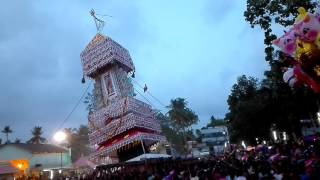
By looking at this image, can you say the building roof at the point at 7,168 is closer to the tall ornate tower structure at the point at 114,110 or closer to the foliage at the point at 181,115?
the tall ornate tower structure at the point at 114,110

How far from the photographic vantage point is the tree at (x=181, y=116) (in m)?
86.6

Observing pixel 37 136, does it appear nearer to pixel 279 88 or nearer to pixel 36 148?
pixel 36 148

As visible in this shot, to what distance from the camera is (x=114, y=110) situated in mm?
29016

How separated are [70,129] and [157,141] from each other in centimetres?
7798

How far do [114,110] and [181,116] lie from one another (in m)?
58.6

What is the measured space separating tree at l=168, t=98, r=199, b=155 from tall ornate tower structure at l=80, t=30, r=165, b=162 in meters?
54.2

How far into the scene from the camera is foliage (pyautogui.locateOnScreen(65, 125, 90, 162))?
99.9m

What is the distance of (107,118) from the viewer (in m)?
29.4

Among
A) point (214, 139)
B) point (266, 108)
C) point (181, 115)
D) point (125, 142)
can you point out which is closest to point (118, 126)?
point (125, 142)

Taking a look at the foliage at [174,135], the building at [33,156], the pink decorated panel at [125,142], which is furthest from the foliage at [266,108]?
the foliage at [174,135]

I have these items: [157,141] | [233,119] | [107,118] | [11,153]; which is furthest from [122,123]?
[11,153]

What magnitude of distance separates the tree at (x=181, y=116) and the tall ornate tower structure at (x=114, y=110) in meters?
54.2

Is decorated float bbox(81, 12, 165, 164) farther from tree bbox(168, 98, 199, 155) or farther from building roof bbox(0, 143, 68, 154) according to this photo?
tree bbox(168, 98, 199, 155)

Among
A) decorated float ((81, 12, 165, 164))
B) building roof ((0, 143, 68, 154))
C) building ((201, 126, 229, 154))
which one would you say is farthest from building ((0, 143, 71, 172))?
building ((201, 126, 229, 154))
